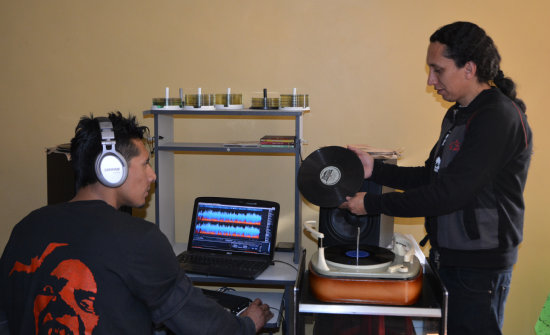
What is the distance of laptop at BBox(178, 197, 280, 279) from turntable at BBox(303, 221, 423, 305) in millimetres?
692

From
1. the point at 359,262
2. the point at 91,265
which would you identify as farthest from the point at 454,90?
the point at 91,265

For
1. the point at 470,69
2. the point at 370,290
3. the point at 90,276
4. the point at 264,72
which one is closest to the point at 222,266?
the point at 370,290

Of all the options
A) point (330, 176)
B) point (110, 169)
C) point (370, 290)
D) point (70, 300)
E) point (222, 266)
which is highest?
point (110, 169)

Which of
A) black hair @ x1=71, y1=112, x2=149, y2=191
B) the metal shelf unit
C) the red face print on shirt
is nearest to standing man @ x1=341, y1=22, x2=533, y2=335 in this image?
the metal shelf unit

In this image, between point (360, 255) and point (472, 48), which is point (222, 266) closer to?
point (360, 255)

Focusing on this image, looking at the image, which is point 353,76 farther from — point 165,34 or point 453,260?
point 453,260

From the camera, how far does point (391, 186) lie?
2.37 meters

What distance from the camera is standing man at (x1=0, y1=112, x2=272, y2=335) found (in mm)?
1269

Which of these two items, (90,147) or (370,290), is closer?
(90,147)

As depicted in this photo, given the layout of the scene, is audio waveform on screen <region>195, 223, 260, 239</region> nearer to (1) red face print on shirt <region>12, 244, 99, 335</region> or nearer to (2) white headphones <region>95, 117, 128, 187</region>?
(2) white headphones <region>95, 117, 128, 187</region>

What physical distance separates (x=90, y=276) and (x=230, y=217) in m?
1.47

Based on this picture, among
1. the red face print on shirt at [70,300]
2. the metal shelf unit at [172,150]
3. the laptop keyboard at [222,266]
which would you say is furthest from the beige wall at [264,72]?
the red face print on shirt at [70,300]

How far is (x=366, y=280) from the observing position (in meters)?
1.87

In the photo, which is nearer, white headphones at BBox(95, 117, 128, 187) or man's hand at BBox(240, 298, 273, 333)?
white headphones at BBox(95, 117, 128, 187)
